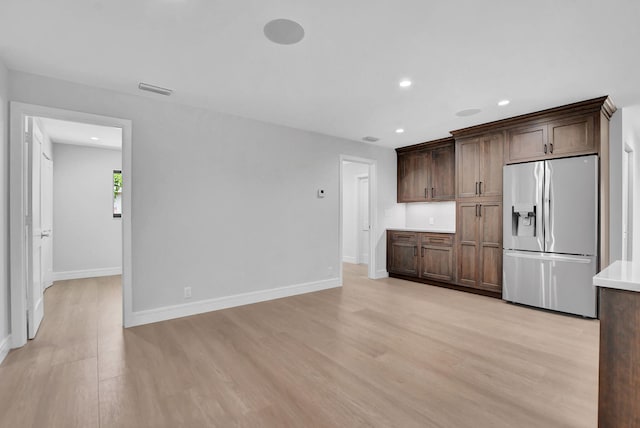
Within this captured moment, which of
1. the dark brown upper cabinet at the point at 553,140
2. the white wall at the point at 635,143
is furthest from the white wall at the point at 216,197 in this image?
the white wall at the point at 635,143

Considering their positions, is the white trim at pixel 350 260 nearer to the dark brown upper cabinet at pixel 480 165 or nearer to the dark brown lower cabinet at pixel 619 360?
the dark brown upper cabinet at pixel 480 165

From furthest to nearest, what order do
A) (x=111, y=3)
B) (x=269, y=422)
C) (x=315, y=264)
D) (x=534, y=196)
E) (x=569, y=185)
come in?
1. (x=315, y=264)
2. (x=534, y=196)
3. (x=569, y=185)
4. (x=111, y=3)
5. (x=269, y=422)

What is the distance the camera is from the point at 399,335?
312cm

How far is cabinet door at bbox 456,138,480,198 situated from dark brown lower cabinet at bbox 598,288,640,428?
3513 mm

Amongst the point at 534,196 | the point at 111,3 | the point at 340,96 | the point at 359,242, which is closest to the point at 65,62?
the point at 111,3

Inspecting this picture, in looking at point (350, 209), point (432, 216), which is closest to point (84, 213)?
point (350, 209)

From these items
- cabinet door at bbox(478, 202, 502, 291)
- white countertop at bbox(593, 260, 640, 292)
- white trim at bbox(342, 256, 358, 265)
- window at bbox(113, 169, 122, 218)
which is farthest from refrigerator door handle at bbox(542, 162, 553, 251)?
window at bbox(113, 169, 122, 218)

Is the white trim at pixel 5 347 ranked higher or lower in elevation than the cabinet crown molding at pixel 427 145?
lower

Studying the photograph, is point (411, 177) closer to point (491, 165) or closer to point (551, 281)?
point (491, 165)

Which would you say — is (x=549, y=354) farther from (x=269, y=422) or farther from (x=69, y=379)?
(x=69, y=379)

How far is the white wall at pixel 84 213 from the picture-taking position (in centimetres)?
572

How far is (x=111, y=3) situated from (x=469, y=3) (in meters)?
2.21

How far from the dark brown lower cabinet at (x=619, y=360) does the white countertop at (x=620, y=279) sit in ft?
0.17

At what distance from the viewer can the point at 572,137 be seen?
378 cm
